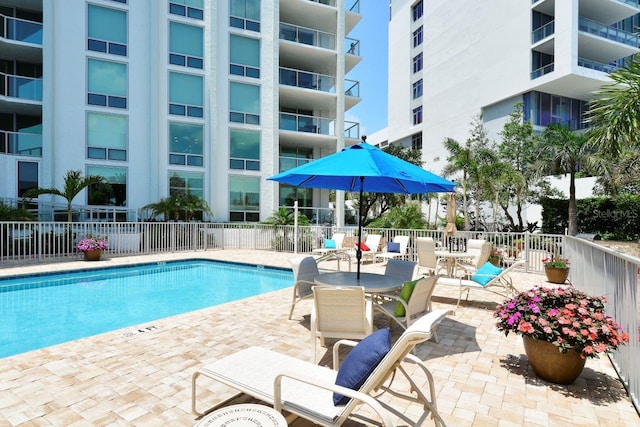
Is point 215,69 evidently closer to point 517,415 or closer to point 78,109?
point 78,109

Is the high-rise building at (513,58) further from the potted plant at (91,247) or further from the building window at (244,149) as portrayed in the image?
the potted plant at (91,247)

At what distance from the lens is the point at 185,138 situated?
17.8 m

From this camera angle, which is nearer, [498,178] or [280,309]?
[280,309]

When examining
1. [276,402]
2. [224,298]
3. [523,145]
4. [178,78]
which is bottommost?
[224,298]

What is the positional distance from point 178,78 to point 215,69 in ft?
6.17

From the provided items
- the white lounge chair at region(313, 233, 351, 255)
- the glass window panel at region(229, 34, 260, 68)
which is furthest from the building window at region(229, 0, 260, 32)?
the white lounge chair at region(313, 233, 351, 255)

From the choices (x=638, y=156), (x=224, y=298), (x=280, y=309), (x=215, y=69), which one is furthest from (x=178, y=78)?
(x=638, y=156)

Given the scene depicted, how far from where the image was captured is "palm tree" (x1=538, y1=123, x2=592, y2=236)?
1688 centimetres

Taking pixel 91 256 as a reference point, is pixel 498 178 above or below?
above

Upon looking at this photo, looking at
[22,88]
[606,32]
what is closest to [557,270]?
[22,88]

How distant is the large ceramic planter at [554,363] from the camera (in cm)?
341

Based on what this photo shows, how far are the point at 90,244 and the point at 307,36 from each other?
16.6m

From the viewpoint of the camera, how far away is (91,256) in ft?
39.6

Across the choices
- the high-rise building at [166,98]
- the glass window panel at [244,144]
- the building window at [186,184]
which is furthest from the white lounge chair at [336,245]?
the building window at [186,184]
